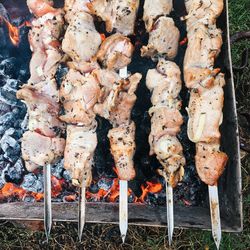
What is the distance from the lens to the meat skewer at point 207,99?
3061mm

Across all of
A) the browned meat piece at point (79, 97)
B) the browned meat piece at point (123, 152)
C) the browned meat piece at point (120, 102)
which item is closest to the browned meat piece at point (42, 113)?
the browned meat piece at point (79, 97)

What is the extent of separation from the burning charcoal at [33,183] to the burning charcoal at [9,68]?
1.00 meters

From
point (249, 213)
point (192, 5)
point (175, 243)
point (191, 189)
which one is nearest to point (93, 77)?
point (192, 5)

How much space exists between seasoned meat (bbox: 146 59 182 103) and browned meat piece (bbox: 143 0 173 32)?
382mm

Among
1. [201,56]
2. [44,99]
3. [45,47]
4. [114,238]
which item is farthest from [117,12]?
[114,238]

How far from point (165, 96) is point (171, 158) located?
49cm

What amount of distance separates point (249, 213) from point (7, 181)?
227 cm

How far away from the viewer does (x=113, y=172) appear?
12.3ft

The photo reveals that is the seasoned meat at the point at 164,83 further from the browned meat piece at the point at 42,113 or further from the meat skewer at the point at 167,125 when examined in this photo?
the browned meat piece at the point at 42,113

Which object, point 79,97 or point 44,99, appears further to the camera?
point 44,99

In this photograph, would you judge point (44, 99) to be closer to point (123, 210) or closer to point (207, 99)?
point (123, 210)

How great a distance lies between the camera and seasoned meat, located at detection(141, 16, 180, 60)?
3.37 m

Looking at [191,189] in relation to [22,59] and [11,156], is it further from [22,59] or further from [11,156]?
[22,59]

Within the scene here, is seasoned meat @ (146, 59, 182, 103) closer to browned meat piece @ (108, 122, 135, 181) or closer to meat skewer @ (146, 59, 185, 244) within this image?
meat skewer @ (146, 59, 185, 244)
